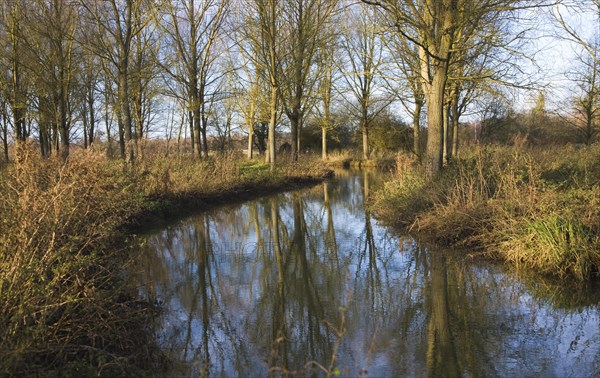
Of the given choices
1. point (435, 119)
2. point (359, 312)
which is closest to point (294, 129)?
point (435, 119)

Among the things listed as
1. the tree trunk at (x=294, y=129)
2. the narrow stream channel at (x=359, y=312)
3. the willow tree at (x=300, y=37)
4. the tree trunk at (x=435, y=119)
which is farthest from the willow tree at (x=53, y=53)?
the tree trunk at (x=435, y=119)

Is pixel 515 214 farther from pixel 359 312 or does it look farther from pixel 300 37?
pixel 300 37

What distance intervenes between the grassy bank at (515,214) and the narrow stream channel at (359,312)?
0.43m

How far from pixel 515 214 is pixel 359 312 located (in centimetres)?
393

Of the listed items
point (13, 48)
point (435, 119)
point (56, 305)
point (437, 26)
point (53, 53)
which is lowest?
point (56, 305)

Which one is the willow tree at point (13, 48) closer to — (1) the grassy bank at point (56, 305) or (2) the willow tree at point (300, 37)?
(2) the willow tree at point (300, 37)

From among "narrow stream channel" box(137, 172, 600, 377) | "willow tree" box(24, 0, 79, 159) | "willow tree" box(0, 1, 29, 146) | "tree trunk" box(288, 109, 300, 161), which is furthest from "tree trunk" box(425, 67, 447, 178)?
"willow tree" box(0, 1, 29, 146)

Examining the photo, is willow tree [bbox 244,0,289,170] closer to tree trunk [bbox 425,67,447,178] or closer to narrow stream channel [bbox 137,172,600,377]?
tree trunk [bbox 425,67,447,178]

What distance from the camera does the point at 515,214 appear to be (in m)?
7.75

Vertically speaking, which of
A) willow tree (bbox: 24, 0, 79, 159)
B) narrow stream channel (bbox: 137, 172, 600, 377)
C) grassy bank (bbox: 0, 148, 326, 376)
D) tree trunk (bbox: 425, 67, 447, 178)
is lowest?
narrow stream channel (bbox: 137, 172, 600, 377)

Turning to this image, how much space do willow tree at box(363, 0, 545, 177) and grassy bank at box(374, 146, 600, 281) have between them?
114 centimetres

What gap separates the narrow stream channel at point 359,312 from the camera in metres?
4.03

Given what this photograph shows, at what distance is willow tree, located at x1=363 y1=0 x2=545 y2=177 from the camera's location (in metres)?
10.3

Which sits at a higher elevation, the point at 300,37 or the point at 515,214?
the point at 300,37
